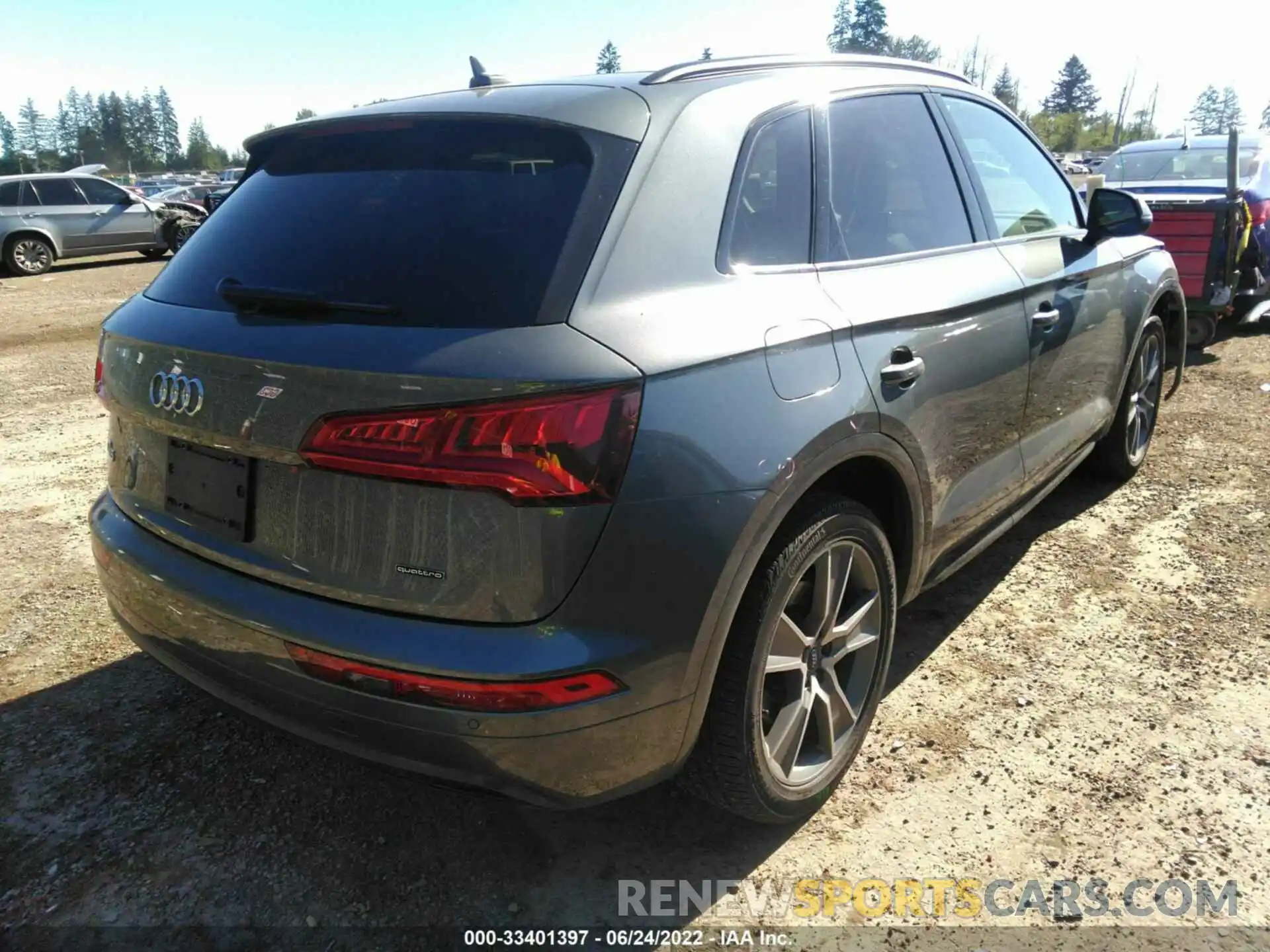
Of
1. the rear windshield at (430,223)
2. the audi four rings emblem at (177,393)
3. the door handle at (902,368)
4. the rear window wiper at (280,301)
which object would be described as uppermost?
the rear windshield at (430,223)

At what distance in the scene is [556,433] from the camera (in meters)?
1.70

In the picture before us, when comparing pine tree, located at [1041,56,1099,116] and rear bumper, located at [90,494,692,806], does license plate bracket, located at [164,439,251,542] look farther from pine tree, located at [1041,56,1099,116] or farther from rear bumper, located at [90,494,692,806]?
pine tree, located at [1041,56,1099,116]

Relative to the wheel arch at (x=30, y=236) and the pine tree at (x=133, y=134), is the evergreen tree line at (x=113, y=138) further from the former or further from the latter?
the wheel arch at (x=30, y=236)

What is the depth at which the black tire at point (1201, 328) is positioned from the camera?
23.0ft

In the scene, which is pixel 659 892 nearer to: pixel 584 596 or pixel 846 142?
pixel 584 596

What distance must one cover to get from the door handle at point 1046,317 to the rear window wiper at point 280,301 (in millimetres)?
2236

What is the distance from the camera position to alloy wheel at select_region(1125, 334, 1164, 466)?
4.46 m

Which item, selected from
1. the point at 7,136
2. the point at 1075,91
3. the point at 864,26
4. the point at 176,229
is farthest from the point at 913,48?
the point at 7,136

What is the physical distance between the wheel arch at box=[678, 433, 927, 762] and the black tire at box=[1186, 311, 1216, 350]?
557cm

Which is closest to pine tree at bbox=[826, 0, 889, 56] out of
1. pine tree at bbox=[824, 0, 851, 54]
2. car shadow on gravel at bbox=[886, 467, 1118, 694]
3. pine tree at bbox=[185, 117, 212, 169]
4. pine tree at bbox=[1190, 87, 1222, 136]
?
pine tree at bbox=[824, 0, 851, 54]

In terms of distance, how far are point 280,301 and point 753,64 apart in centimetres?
138

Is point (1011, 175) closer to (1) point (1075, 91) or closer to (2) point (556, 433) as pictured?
(2) point (556, 433)

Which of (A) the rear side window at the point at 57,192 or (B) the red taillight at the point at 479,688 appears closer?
(B) the red taillight at the point at 479,688

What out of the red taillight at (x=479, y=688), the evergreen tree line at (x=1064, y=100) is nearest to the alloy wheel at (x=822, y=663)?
the red taillight at (x=479, y=688)
